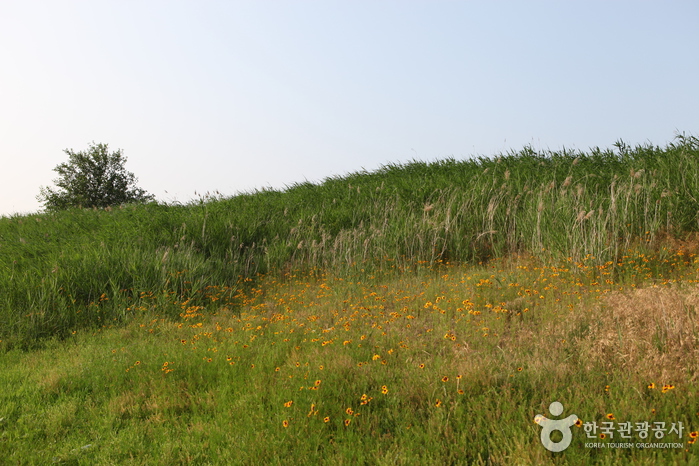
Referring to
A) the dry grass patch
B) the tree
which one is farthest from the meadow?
the tree

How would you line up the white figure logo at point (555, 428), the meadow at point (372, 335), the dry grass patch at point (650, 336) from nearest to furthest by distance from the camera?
the white figure logo at point (555, 428) → the meadow at point (372, 335) → the dry grass patch at point (650, 336)

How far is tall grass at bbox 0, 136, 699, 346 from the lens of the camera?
7.42m

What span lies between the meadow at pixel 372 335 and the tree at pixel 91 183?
18.2m

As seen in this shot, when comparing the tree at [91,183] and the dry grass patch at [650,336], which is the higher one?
the tree at [91,183]

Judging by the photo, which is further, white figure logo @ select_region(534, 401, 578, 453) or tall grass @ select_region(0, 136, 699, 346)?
tall grass @ select_region(0, 136, 699, 346)

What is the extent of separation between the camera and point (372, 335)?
4.97 m

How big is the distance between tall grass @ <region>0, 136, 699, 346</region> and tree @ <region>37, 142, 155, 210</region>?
15250mm

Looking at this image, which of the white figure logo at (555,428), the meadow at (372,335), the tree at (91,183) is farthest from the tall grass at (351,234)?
the tree at (91,183)

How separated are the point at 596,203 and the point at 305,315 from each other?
18.9ft

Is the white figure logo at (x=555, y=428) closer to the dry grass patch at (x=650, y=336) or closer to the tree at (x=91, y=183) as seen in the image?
the dry grass patch at (x=650, y=336)

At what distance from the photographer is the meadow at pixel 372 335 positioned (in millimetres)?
3273

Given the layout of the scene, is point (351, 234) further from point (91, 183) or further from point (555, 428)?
point (91, 183)

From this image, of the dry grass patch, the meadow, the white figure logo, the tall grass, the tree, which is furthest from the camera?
the tree

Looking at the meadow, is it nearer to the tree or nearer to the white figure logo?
the white figure logo
